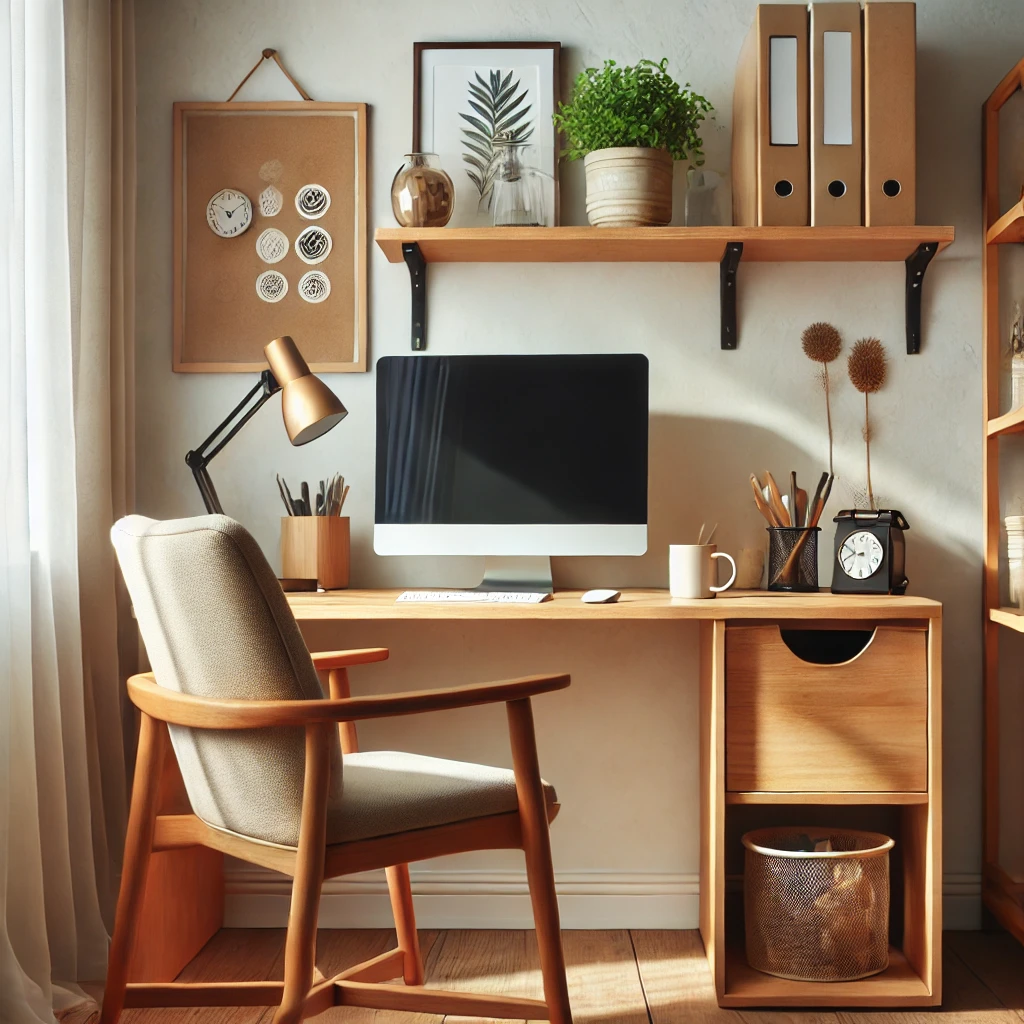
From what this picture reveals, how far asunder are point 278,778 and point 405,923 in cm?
68

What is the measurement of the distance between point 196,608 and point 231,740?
18cm

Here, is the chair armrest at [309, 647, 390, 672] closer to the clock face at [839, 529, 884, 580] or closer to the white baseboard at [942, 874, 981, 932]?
the clock face at [839, 529, 884, 580]

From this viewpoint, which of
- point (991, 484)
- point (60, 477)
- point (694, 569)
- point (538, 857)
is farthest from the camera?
point (991, 484)

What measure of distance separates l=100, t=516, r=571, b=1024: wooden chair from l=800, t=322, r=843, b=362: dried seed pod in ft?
3.86

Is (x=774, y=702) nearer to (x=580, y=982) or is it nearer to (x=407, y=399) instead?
(x=580, y=982)

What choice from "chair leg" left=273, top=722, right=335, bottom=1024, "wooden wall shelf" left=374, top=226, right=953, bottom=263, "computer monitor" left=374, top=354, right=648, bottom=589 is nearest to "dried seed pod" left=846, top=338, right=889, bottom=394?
"wooden wall shelf" left=374, top=226, right=953, bottom=263

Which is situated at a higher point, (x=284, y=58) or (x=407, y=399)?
(x=284, y=58)

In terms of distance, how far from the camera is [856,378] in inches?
86.7

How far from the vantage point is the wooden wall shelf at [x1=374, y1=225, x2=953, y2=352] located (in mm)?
2010

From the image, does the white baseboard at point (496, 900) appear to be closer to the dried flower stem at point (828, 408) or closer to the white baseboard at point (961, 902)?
the white baseboard at point (961, 902)

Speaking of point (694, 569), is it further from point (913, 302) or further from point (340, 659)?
point (913, 302)

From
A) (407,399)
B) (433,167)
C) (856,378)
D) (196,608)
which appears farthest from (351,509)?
(856,378)

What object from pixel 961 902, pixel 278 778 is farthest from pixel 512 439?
pixel 961 902

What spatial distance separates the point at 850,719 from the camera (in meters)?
1.80
